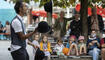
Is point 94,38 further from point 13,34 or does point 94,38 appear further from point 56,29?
point 13,34

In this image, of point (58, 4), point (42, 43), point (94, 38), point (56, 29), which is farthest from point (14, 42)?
point (58, 4)

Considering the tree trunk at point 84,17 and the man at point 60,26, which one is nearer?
the tree trunk at point 84,17

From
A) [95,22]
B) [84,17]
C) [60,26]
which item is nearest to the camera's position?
[95,22]

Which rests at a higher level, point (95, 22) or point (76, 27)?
point (95, 22)

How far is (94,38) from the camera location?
1073 centimetres

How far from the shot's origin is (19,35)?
Answer: 5.57 meters

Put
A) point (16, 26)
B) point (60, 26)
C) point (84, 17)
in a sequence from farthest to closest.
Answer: point (60, 26), point (84, 17), point (16, 26)

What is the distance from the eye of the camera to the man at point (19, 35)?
555 centimetres

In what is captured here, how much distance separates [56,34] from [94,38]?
1.70m

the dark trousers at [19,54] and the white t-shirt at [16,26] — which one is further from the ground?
the white t-shirt at [16,26]

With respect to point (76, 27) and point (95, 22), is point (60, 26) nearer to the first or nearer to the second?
point (76, 27)

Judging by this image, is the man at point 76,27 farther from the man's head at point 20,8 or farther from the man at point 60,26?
the man's head at point 20,8

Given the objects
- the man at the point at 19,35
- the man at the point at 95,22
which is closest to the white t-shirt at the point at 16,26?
the man at the point at 19,35

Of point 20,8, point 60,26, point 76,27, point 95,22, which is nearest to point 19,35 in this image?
point 20,8
